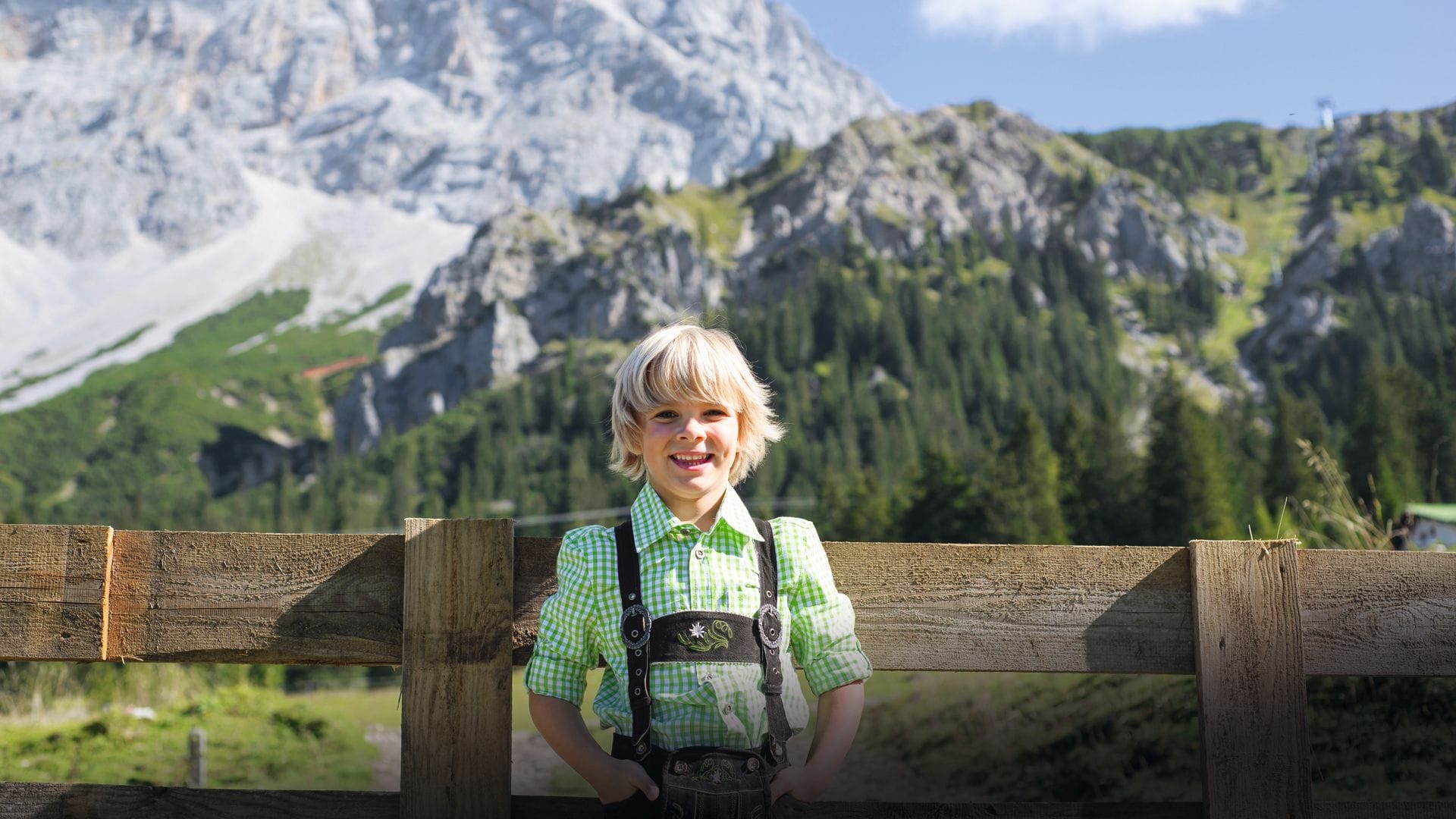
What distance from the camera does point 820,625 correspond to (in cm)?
356

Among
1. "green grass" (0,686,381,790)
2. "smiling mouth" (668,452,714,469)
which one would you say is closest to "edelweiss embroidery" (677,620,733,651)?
"smiling mouth" (668,452,714,469)

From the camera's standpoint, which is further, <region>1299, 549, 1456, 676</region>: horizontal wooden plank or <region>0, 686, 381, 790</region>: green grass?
<region>0, 686, 381, 790</region>: green grass

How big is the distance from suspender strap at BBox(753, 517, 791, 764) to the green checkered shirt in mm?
24

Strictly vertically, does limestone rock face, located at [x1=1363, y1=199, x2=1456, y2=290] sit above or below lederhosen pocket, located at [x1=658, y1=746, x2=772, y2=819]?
above

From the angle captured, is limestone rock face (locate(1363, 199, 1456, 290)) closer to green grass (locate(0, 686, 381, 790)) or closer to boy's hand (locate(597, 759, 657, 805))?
green grass (locate(0, 686, 381, 790))

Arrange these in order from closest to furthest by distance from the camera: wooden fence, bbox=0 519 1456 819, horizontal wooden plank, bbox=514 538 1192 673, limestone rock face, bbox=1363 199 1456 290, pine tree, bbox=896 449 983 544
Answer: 1. wooden fence, bbox=0 519 1456 819
2. horizontal wooden plank, bbox=514 538 1192 673
3. pine tree, bbox=896 449 983 544
4. limestone rock face, bbox=1363 199 1456 290

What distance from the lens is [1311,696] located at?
7723mm

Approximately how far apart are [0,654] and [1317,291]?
197 m

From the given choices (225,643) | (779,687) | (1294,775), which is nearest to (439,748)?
(225,643)

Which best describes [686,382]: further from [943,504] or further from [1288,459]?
[1288,459]

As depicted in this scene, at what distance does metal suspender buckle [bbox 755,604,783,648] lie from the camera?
3.43m

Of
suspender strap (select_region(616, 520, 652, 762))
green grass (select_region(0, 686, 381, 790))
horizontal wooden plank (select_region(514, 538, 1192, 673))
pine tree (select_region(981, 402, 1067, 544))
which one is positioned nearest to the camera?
suspender strap (select_region(616, 520, 652, 762))

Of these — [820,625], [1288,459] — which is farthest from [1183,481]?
[820,625]

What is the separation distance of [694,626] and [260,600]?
1.40 metres
